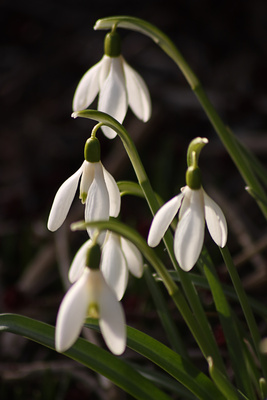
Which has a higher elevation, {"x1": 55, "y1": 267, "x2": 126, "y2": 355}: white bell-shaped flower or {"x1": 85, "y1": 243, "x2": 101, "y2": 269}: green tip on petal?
{"x1": 85, "y1": 243, "x2": 101, "y2": 269}: green tip on petal

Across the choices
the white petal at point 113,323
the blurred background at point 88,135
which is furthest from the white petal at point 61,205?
the blurred background at point 88,135

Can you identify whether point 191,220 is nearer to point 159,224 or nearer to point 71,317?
point 159,224

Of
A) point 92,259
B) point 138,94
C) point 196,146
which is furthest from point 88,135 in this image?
point 92,259

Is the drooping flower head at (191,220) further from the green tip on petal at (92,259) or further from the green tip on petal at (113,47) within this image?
the green tip on petal at (113,47)

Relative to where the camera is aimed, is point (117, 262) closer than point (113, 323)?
No

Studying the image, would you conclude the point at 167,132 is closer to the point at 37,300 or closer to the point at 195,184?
the point at 37,300

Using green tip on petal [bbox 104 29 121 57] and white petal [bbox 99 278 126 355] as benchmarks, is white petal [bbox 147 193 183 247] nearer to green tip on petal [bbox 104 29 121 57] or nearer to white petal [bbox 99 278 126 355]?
white petal [bbox 99 278 126 355]

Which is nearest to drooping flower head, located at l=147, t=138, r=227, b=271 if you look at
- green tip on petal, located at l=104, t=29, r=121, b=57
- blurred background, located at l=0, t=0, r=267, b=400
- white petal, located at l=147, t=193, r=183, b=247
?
white petal, located at l=147, t=193, r=183, b=247
